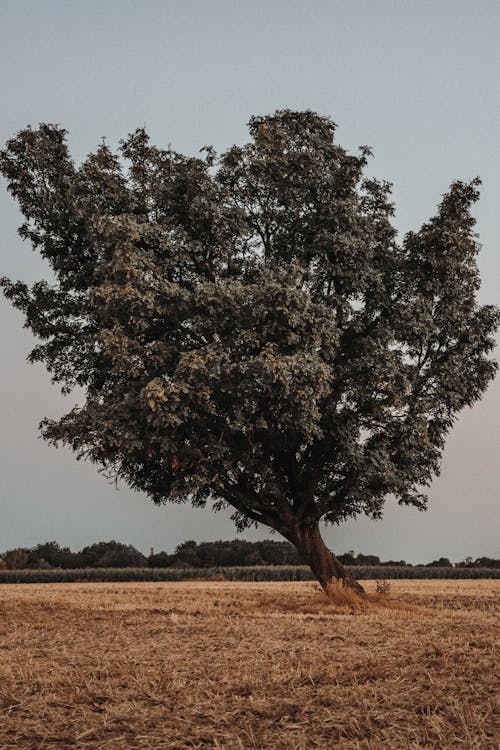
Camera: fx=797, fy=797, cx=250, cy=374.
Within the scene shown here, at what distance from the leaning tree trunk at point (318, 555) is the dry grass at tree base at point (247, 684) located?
6.68 metres

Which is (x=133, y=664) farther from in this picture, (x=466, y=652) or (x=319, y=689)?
(x=466, y=652)

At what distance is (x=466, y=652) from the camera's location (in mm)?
12008

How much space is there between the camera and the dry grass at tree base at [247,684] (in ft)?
23.0

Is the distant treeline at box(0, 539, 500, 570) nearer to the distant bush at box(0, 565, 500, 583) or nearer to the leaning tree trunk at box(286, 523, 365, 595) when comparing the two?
the distant bush at box(0, 565, 500, 583)

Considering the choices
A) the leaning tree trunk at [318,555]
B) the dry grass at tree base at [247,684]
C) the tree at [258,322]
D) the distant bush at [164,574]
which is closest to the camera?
the dry grass at tree base at [247,684]

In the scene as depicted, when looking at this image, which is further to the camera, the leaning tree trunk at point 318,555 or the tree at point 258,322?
the leaning tree trunk at point 318,555

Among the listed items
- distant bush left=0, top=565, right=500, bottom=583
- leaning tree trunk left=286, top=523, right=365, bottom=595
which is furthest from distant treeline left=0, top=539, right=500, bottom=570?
leaning tree trunk left=286, top=523, right=365, bottom=595

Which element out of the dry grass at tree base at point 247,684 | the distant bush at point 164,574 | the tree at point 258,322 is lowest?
the dry grass at tree base at point 247,684

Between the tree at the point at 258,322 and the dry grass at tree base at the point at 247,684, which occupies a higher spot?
the tree at the point at 258,322

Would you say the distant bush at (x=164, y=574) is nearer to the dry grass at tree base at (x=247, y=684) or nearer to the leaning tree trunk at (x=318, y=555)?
the leaning tree trunk at (x=318, y=555)

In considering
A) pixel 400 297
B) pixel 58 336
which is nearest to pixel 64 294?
pixel 58 336

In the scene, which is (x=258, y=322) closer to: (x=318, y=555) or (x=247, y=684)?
(x=318, y=555)

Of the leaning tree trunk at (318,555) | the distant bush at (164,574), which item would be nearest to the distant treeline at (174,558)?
the distant bush at (164,574)

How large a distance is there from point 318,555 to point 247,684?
15643mm
